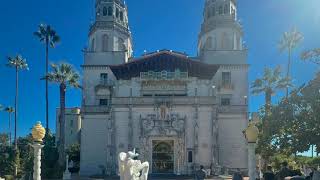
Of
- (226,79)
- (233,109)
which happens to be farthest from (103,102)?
(233,109)

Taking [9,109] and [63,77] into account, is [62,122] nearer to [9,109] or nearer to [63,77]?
[63,77]

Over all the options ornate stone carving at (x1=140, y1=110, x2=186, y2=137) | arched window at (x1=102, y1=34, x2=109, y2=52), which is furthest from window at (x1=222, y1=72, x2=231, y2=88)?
arched window at (x1=102, y1=34, x2=109, y2=52)

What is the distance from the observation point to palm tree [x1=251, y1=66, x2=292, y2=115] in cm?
6775

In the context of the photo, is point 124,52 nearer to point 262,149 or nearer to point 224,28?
point 224,28

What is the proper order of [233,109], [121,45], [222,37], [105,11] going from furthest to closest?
1. [121,45]
2. [105,11]
3. [222,37]
4. [233,109]

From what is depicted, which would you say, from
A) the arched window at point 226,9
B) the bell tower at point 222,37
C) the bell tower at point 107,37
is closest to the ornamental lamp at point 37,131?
the bell tower at point 107,37

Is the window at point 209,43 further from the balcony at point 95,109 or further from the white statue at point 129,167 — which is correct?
the white statue at point 129,167

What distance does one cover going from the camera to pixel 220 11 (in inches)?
2835

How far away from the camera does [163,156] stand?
2522 inches

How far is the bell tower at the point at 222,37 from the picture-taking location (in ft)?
232

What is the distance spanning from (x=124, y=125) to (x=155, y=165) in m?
6.44

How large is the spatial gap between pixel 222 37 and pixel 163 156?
19457 mm

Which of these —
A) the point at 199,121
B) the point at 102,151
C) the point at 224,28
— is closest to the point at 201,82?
the point at 199,121

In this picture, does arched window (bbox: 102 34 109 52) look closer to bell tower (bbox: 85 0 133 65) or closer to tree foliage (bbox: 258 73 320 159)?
bell tower (bbox: 85 0 133 65)
